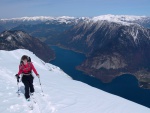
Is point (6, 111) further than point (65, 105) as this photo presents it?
No

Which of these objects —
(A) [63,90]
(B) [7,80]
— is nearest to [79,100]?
(A) [63,90]

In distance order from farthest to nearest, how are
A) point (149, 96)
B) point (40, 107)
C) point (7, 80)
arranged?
1. point (149, 96)
2. point (7, 80)
3. point (40, 107)

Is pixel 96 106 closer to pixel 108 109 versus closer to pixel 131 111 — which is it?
pixel 108 109

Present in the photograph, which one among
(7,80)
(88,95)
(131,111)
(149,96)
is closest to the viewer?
(131,111)

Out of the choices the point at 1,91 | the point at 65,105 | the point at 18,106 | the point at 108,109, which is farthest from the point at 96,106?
the point at 1,91

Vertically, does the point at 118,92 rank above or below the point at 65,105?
below

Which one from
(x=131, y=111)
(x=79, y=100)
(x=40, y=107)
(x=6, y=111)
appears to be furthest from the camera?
(x=79, y=100)

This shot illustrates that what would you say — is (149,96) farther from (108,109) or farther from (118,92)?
(108,109)

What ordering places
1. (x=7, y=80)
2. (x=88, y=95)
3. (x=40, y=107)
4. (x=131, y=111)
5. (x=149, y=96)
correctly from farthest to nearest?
1. (x=149, y=96)
2. (x=7, y=80)
3. (x=88, y=95)
4. (x=131, y=111)
5. (x=40, y=107)

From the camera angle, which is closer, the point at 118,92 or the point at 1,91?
the point at 1,91
